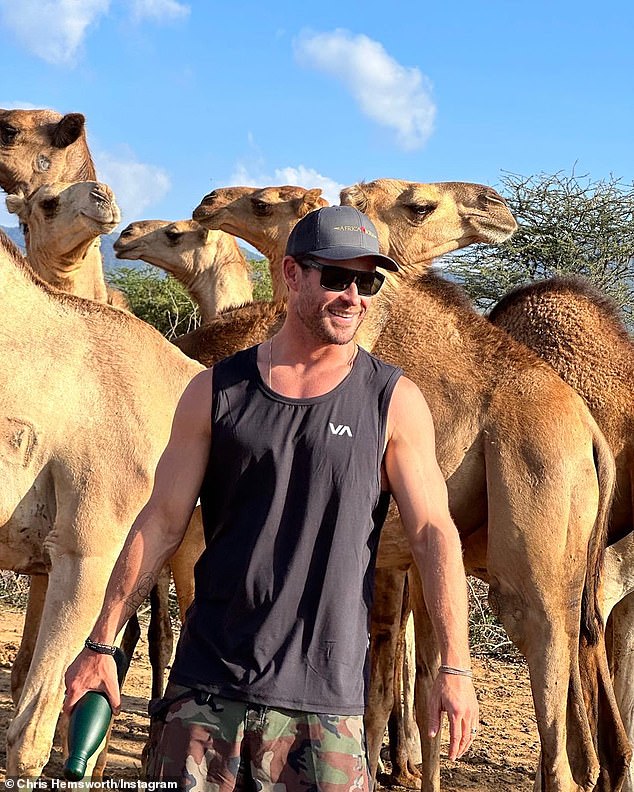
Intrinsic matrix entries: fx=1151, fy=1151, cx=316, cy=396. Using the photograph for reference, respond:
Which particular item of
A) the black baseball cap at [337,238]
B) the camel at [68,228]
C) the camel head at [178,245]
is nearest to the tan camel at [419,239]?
the camel at [68,228]

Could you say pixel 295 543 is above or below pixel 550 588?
below

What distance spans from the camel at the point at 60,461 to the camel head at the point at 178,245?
5957 millimetres

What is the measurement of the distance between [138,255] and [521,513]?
6290mm

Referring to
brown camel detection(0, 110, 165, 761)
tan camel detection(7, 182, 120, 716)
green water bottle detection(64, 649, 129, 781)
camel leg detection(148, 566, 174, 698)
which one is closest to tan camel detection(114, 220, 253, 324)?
brown camel detection(0, 110, 165, 761)

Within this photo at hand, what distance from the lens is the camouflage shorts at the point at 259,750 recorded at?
3.12 metres

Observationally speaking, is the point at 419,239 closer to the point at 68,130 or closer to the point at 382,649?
the point at 382,649

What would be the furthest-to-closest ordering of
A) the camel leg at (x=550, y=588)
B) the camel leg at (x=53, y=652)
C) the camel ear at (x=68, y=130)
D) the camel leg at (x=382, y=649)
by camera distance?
the camel ear at (x=68, y=130), the camel leg at (x=382, y=649), the camel leg at (x=550, y=588), the camel leg at (x=53, y=652)

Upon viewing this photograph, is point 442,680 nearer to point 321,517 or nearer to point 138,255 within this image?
point 321,517

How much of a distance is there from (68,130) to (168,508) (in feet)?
20.3

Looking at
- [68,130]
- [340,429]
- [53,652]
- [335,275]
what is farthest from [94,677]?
[68,130]

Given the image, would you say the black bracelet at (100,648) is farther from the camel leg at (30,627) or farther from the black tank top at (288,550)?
the camel leg at (30,627)

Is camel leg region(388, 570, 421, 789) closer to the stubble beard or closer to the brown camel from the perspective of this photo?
the brown camel

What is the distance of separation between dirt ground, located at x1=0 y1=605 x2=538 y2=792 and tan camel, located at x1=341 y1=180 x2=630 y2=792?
1.19 m

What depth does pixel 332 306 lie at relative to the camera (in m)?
3.33
